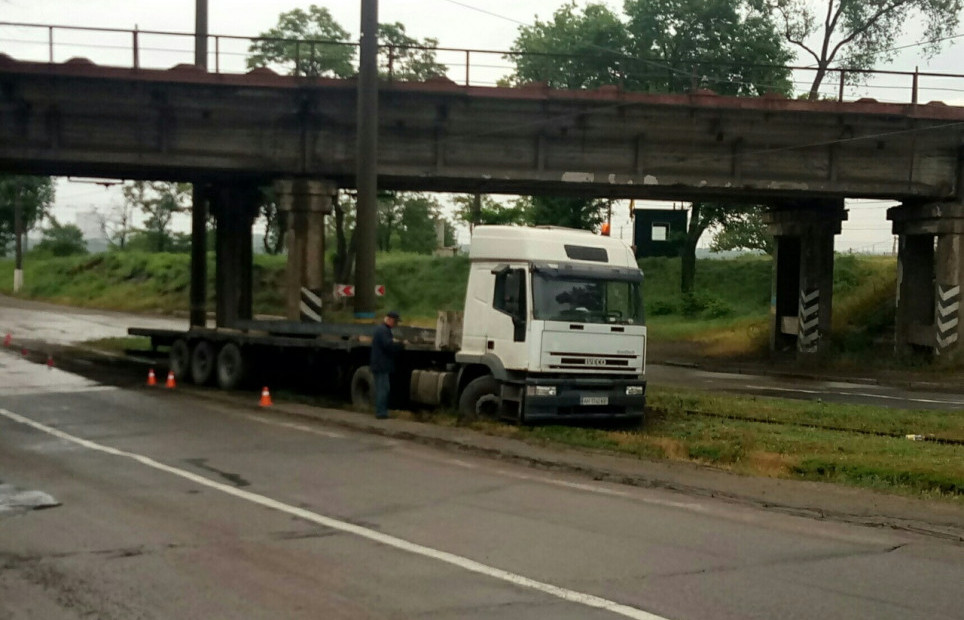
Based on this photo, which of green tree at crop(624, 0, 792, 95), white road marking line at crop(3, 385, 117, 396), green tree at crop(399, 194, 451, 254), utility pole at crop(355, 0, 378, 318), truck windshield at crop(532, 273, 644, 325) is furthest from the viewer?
green tree at crop(399, 194, 451, 254)

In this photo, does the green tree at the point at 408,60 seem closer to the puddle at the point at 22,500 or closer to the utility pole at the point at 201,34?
the utility pole at the point at 201,34

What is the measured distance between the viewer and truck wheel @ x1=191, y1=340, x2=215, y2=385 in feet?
79.7

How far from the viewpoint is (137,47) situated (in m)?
27.8

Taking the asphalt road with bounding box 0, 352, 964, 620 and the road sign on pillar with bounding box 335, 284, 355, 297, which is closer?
the asphalt road with bounding box 0, 352, 964, 620

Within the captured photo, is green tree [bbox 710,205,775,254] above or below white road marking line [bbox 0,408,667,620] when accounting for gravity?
above

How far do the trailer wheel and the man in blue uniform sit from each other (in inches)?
241

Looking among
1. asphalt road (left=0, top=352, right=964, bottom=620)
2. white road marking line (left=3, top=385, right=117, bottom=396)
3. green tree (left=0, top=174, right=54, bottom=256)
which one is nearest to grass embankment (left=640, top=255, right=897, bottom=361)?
white road marking line (left=3, top=385, right=117, bottom=396)

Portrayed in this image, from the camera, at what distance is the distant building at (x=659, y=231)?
5781cm

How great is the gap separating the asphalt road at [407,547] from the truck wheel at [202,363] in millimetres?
10193

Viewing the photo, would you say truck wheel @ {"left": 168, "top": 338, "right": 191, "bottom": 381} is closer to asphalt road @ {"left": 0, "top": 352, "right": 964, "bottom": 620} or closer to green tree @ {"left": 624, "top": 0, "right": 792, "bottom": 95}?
asphalt road @ {"left": 0, "top": 352, "right": 964, "bottom": 620}

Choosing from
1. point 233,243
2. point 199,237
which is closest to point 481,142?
point 233,243

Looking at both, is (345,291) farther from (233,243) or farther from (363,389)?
(233,243)

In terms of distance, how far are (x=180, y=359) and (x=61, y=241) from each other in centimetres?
8190

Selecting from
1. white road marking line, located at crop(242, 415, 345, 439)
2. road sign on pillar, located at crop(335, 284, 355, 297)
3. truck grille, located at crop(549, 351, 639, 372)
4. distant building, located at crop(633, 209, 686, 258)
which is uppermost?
distant building, located at crop(633, 209, 686, 258)
